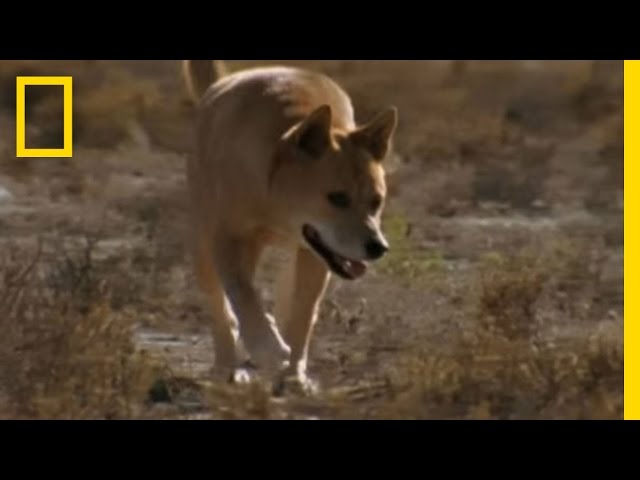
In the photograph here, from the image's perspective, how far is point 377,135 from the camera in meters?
10.3

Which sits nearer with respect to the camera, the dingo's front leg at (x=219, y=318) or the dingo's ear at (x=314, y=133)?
the dingo's ear at (x=314, y=133)

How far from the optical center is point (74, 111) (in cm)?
2167

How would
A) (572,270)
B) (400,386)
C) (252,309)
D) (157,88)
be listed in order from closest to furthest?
1. (252,309)
2. (400,386)
3. (572,270)
4. (157,88)

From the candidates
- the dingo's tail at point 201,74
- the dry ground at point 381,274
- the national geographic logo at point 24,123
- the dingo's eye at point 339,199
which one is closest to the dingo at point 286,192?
the dingo's eye at point 339,199

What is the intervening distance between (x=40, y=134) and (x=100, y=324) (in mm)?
10038

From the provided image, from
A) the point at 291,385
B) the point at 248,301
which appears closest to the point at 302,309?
the point at 291,385

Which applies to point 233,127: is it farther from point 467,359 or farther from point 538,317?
point 538,317

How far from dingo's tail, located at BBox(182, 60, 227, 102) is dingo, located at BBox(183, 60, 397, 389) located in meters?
0.62

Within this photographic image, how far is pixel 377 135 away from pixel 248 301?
1.00 metres

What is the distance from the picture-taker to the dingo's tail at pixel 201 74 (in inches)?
454

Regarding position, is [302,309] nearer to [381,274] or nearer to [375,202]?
[375,202]

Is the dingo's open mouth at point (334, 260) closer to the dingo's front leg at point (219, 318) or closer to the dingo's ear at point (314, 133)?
the dingo's ear at point (314, 133)

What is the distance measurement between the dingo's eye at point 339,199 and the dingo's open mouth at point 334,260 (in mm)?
162

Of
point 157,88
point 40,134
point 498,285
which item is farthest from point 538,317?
point 157,88
